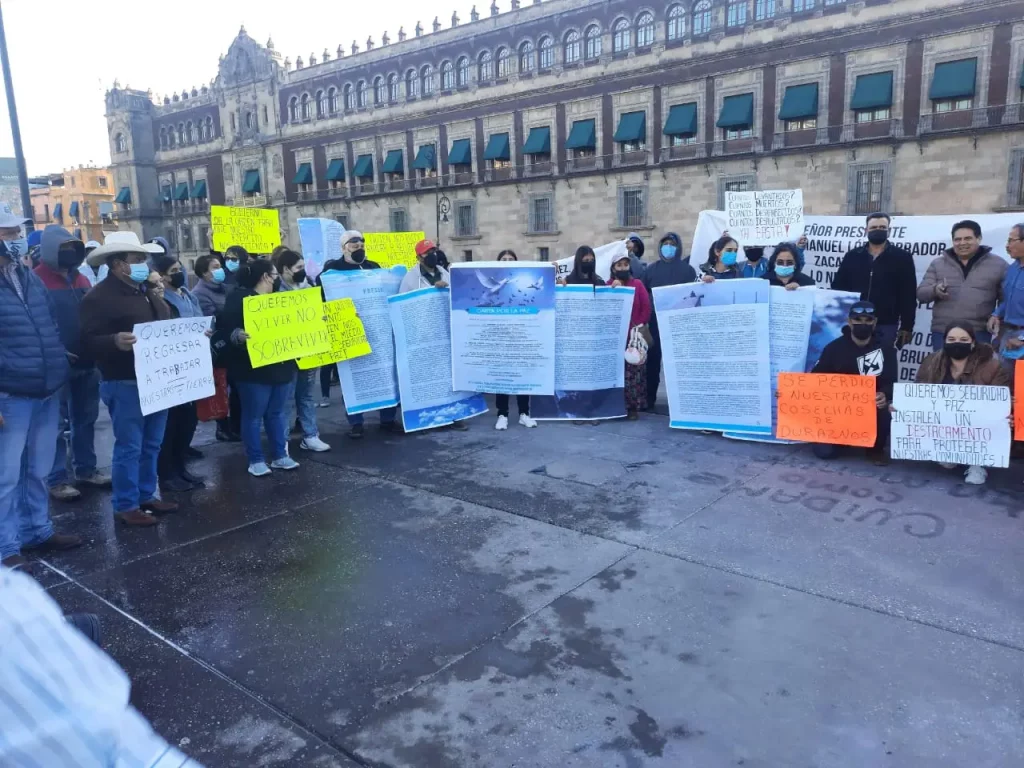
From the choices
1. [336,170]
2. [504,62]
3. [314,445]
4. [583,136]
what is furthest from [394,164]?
[314,445]

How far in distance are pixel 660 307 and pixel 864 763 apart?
15.9ft

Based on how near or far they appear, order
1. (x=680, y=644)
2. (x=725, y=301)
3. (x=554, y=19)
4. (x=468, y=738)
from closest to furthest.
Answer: (x=468, y=738)
(x=680, y=644)
(x=725, y=301)
(x=554, y=19)

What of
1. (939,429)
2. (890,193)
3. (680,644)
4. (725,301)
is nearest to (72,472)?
(680,644)

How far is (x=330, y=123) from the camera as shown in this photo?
144 ft

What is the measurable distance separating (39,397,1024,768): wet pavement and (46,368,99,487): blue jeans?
1.13 feet

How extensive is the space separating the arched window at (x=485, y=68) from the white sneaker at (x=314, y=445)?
33913 mm

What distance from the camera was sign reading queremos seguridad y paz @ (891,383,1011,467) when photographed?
499 centimetres

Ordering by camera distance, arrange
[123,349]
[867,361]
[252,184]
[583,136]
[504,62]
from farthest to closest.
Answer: [252,184]
[504,62]
[583,136]
[867,361]
[123,349]

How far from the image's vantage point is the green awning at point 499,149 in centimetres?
3578

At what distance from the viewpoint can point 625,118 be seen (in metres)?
32.1

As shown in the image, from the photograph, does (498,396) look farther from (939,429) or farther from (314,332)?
(939,429)

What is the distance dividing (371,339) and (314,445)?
1098mm

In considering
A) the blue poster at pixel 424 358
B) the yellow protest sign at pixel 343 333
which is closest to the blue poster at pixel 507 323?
the blue poster at pixel 424 358

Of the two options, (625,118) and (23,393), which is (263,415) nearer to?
(23,393)
